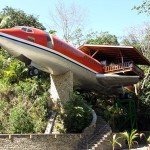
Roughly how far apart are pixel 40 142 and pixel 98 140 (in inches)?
187

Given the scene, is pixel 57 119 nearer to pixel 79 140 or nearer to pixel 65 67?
pixel 79 140

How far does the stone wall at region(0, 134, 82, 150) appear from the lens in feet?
59.2

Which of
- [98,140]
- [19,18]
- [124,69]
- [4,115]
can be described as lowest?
[98,140]

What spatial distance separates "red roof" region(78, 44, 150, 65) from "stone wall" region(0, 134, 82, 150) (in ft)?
31.3

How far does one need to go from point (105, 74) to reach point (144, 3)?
668 cm

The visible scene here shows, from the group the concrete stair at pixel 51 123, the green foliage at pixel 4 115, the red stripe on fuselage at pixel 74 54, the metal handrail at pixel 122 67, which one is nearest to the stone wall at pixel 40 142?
the concrete stair at pixel 51 123

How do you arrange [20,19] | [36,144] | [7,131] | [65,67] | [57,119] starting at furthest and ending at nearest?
1. [20,19]
2. [65,67]
3. [57,119]
4. [7,131]
5. [36,144]

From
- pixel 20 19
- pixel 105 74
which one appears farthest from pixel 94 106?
pixel 20 19

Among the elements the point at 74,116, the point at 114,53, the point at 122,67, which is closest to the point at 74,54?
the point at 122,67

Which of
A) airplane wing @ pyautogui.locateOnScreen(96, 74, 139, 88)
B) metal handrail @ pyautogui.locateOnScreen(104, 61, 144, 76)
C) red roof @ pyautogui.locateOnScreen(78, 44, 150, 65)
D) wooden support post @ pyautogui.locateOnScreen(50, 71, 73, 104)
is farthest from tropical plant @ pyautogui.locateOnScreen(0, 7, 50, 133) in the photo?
metal handrail @ pyautogui.locateOnScreen(104, 61, 144, 76)

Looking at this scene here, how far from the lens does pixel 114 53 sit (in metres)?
29.1

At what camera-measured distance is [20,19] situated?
1613 inches

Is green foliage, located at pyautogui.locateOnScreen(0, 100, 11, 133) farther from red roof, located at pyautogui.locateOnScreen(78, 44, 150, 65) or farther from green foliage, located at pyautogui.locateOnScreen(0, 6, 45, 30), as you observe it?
green foliage, located at pyautogui.locateOnScreen(0, 6, 45, 30)

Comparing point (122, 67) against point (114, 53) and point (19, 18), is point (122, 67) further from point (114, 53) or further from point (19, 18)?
point (19, 18)
